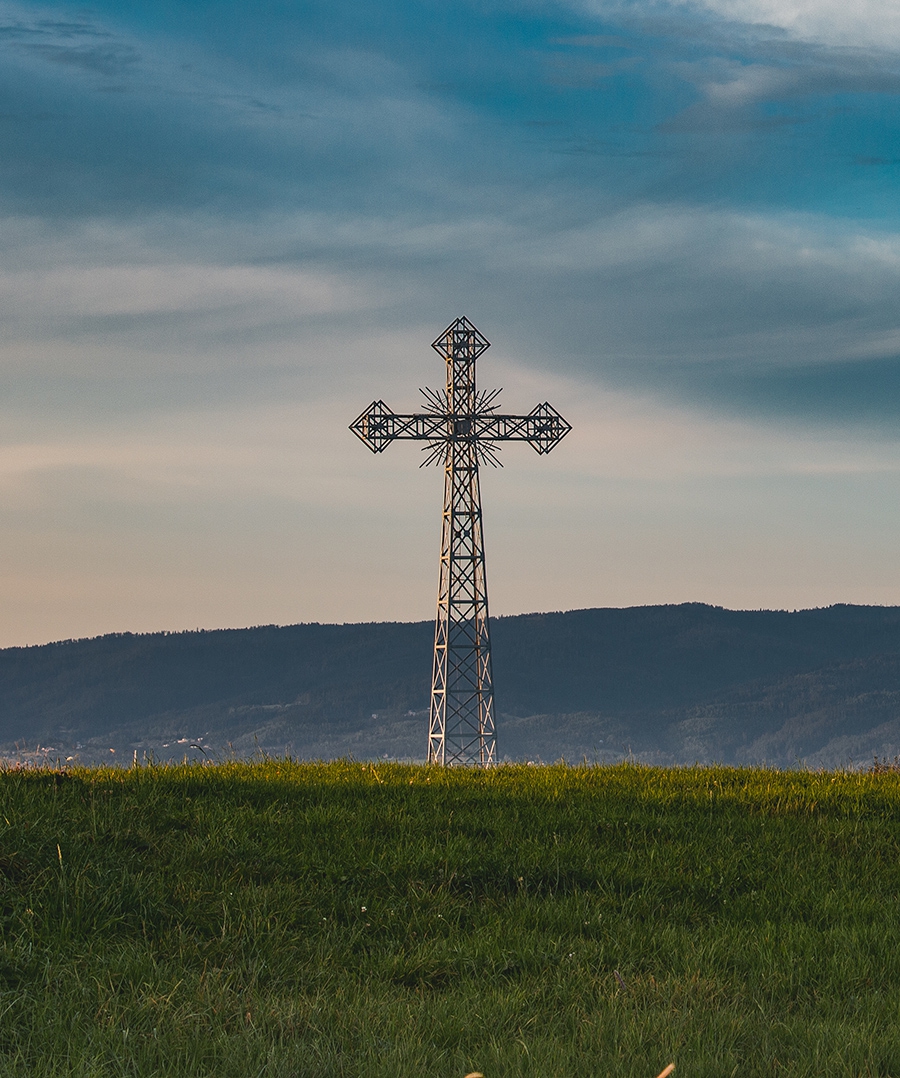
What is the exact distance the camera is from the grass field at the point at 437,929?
5.96 m

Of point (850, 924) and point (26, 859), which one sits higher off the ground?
point (26, 859)

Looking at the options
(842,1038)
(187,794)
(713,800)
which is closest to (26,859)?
(187,794)

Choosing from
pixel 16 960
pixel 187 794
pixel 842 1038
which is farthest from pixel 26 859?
pixel 842 1038

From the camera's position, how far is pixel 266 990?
6.90m

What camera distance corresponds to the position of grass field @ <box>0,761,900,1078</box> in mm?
5965

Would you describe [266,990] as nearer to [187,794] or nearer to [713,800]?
[187,794]

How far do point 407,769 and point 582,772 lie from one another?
2.00m

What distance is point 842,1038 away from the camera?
6172mm

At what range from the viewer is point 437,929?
8.21 metres

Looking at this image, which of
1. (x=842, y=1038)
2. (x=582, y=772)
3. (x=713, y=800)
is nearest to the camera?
(x=842, y=1038)

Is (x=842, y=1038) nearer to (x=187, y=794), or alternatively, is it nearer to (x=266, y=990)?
(x=266, y=990)

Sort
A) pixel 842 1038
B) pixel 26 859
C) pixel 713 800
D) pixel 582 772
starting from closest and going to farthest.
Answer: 1. pixel 842 1038
2. pixel 26 859
3. pixel 713 800
4. pixel 582 772

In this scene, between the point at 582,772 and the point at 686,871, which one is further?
the point at 582,772

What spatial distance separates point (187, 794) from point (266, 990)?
14.7 ft
